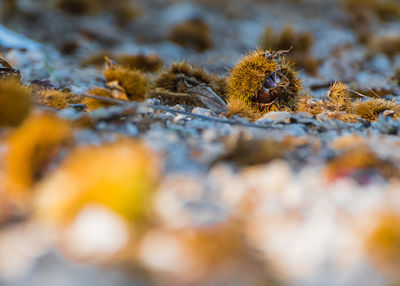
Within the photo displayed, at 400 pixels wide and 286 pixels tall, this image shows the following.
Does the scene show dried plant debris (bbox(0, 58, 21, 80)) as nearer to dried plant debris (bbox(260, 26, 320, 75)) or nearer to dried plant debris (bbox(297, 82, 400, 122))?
dried plant debris (bbox(297, 82, 400, 122))

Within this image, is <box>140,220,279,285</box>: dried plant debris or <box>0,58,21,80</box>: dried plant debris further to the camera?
<box>0,58,21,80</box>: dried plant debris

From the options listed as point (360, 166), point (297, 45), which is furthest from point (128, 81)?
point (297, 45)

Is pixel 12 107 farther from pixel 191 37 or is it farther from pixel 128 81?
pixel 191 37

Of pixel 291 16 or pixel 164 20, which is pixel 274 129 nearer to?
pixel 164 20

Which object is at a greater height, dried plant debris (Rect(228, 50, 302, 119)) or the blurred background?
dried plant debris (Rect(228, 50, 302, 119))

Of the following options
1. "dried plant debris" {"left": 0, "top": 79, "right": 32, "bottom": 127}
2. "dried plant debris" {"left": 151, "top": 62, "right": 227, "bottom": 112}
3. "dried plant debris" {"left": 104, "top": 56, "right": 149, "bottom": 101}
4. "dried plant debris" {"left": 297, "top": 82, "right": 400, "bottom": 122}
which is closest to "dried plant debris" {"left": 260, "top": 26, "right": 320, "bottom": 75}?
"dried plant debris" {"left": 151, "top": 62, "right": 227, "bottom": 112}

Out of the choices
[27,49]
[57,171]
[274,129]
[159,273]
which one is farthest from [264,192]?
[27,49]

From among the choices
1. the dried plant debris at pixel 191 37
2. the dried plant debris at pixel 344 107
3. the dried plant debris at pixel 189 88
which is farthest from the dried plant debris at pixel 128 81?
the dried plant debris at pixel 191 37

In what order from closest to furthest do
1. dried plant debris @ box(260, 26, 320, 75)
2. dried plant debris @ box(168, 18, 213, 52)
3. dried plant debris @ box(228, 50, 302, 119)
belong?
dried plant debris @ box(228, 50, 302, 119)
dried plant debris @ box(260, 26, 320, 75)
dried plant debris @ box(168, 18, 213, 52)
